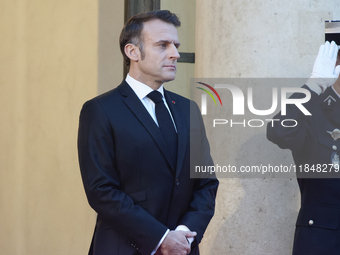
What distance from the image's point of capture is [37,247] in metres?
5.04

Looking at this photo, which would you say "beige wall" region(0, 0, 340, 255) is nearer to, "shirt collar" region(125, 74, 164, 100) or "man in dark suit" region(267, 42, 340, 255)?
"man in dark suit" region(267, 42, 340, 255)

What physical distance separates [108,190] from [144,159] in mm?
225

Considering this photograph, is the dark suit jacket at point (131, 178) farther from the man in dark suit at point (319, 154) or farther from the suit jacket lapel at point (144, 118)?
the man in dark suit at point (319, 154)

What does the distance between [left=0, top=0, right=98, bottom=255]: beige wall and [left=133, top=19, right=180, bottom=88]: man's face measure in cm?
211

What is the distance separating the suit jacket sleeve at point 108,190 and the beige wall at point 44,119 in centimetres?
227

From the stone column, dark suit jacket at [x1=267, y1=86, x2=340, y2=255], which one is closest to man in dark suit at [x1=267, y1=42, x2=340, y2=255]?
dark suit jacket at [x1=267, y1=86, x2=340, y2=255]

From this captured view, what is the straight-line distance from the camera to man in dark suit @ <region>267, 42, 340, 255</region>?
8.87 ft

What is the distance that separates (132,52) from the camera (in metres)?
2.56

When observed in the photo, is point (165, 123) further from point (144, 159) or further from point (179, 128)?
point (144, 159)

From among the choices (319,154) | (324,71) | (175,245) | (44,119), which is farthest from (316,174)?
(44,119)

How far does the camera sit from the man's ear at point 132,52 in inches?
100

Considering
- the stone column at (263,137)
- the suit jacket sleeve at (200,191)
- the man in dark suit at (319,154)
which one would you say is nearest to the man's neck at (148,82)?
the suit jacket sleeve at (200,191)

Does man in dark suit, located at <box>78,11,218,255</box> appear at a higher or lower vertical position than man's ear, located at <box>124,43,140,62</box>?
lower

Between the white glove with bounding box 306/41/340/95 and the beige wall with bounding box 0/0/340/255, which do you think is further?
the beige wall with bounding box 0/0/340/255
